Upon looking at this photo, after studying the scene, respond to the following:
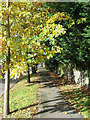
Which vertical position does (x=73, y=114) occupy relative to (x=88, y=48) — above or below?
below

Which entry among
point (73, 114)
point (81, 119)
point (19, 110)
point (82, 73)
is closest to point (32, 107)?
point (19, 110)

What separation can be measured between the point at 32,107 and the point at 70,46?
17.0ft

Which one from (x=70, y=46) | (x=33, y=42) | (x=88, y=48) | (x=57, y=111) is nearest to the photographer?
(x=33, y=42)

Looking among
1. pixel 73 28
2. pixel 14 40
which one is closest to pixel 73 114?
pixel 14 40

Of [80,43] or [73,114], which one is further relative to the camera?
[80,43]

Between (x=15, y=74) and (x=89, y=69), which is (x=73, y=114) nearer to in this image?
(x=15, y=74)

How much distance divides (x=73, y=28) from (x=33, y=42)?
17.2 feet

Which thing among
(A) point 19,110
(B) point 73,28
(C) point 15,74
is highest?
(B) point 73,28

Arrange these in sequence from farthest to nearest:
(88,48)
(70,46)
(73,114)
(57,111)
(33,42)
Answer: (70,46) < (88,48) < (57,111) < (73,114) < (33,42)

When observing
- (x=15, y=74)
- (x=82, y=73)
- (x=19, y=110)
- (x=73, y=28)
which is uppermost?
(x=73, y=28)

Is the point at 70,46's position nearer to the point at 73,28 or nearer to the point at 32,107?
the point at 73,28

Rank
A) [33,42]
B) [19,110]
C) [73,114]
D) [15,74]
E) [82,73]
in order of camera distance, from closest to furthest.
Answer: [15,74], [33,42], [73,114], [19,110], [82,73]

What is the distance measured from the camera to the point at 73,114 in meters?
5.65

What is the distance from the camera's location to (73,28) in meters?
9.00
